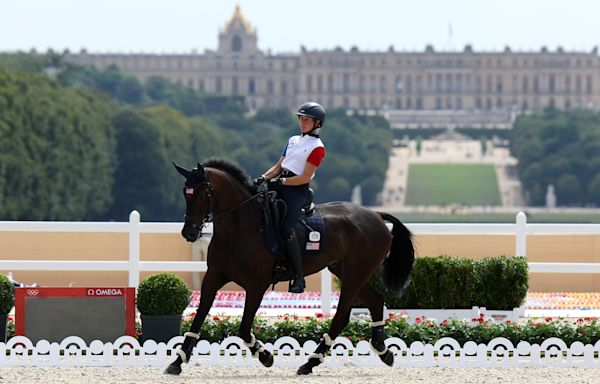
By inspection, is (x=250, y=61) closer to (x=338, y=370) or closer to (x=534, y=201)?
(x=534, y=201)

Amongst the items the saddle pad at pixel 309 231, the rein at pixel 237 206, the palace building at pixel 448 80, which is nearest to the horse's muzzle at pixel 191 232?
the rein at pixel 237 206

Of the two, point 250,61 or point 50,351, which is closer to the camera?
point 50,351

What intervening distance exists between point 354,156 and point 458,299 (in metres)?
101

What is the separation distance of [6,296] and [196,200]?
7.09 ft

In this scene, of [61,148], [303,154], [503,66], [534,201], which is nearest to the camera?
[303,154]

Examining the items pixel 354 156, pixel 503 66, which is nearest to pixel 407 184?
pixel 354 156

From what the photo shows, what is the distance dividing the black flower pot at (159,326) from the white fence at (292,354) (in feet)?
1.84

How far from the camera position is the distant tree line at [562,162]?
10650 cm

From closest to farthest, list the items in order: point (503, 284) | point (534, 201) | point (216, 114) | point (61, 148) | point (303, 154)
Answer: point (303, 154) < point (503, 284) < point (61, 148) < point (534, 201) < point (216, 114)

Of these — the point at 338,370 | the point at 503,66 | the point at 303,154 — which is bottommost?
the point at 338,370

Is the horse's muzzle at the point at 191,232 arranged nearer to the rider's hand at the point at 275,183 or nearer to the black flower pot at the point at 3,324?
the rider's hand at the point at 275,183

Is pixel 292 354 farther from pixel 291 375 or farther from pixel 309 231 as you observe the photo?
pixel 309 231

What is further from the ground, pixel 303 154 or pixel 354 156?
pixel 354 156

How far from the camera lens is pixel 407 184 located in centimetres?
11825
